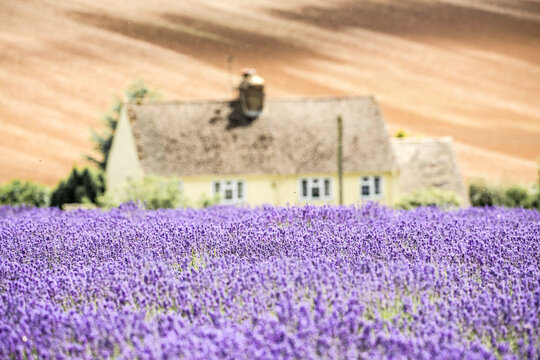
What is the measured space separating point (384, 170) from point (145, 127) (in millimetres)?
12212

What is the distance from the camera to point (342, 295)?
3.50m

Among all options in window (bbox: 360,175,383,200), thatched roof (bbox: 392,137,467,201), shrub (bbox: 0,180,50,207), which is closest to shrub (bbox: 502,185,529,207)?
thatched roof (bbox: 392,137,467,201)

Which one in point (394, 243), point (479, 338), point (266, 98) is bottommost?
point (479, 338)

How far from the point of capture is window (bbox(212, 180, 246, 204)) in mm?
28609

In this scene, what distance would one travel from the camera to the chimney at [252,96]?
1216 inches

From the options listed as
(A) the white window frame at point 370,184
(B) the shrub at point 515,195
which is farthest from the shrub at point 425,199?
(B) the shrub at point 515,195

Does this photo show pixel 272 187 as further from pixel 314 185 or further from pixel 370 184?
pixel 370 184

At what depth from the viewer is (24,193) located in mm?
33062

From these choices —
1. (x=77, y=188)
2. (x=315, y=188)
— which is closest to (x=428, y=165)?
(x=315, y=188)

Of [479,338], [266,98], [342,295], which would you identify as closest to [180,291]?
[342,295]

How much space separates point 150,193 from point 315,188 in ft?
37.0

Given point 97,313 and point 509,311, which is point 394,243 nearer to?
point 509,311

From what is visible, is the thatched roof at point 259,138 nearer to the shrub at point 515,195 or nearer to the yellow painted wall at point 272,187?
the yellow painted wall at point 272,187

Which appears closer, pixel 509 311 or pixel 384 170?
pixel 509 311
